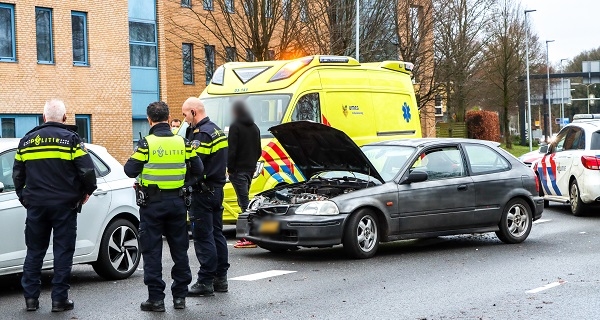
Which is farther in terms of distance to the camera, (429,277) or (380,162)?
(380,162)

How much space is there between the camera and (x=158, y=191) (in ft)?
26.1

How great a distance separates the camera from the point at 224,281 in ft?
29.6

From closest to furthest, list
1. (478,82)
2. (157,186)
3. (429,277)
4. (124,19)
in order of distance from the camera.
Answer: (157,186)
(429,277)
(124,19)
(478,82)

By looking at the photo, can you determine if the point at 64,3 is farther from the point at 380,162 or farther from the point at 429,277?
the point at 429,277

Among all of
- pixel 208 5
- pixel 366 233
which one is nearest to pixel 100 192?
pixel 366 233

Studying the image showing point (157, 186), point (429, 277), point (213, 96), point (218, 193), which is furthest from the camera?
point (213, 96)

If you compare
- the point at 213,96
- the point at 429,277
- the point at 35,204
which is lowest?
the point at 429,277

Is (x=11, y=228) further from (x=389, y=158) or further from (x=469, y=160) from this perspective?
(x=469, y=160)

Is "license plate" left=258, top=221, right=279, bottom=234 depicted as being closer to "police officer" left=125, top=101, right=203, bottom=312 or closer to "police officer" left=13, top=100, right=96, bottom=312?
"police officer" left=125, top=101, right=203, bottom=312

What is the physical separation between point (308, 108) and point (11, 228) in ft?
21.5

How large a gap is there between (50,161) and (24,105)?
22.6m

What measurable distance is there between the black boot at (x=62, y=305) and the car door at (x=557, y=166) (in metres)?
11.3

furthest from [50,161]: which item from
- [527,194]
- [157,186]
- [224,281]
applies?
[527,194]

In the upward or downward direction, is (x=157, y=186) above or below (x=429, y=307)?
above
